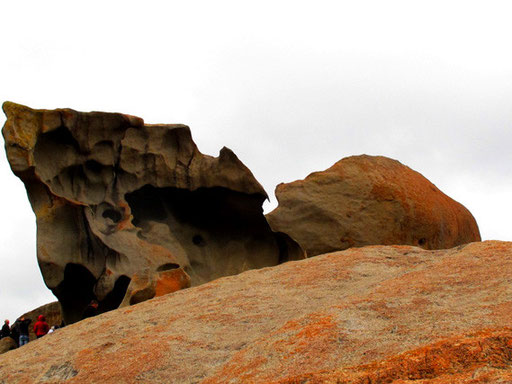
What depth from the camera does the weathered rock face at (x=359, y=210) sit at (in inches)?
526

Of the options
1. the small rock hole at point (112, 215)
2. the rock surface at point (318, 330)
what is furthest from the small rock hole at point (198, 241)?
the rock surface at point (318, 330)

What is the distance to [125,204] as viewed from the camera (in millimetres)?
15383

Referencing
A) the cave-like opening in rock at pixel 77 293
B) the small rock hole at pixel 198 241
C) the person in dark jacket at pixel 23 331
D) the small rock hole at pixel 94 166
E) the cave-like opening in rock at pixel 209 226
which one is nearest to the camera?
the person in dark jacket at pixel 23 331

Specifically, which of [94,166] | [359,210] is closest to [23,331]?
[94,166]

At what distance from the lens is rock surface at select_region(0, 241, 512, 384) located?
425 cm

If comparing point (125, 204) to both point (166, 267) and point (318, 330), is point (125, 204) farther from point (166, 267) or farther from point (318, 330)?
point (318, 330)

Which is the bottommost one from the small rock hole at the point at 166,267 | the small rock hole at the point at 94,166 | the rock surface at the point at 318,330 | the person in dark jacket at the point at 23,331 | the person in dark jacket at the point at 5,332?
the rock surface at the point at 318,330

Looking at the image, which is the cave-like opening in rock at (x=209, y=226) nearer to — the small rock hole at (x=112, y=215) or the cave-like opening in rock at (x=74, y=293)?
the small rock hole at (x=112, y=215)

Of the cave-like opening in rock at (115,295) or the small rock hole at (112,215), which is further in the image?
the small rock hole at (112,215)

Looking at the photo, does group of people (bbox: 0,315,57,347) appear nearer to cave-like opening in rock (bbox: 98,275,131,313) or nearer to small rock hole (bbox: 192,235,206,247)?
cave-like opening in rock (bbox: 98,275,131,313)

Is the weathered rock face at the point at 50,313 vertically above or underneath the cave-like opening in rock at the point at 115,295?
above

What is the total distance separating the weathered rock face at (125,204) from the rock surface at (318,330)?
6.07 m

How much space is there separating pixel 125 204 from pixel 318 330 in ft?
34.9

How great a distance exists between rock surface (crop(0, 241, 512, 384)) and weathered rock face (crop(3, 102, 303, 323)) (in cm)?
607
